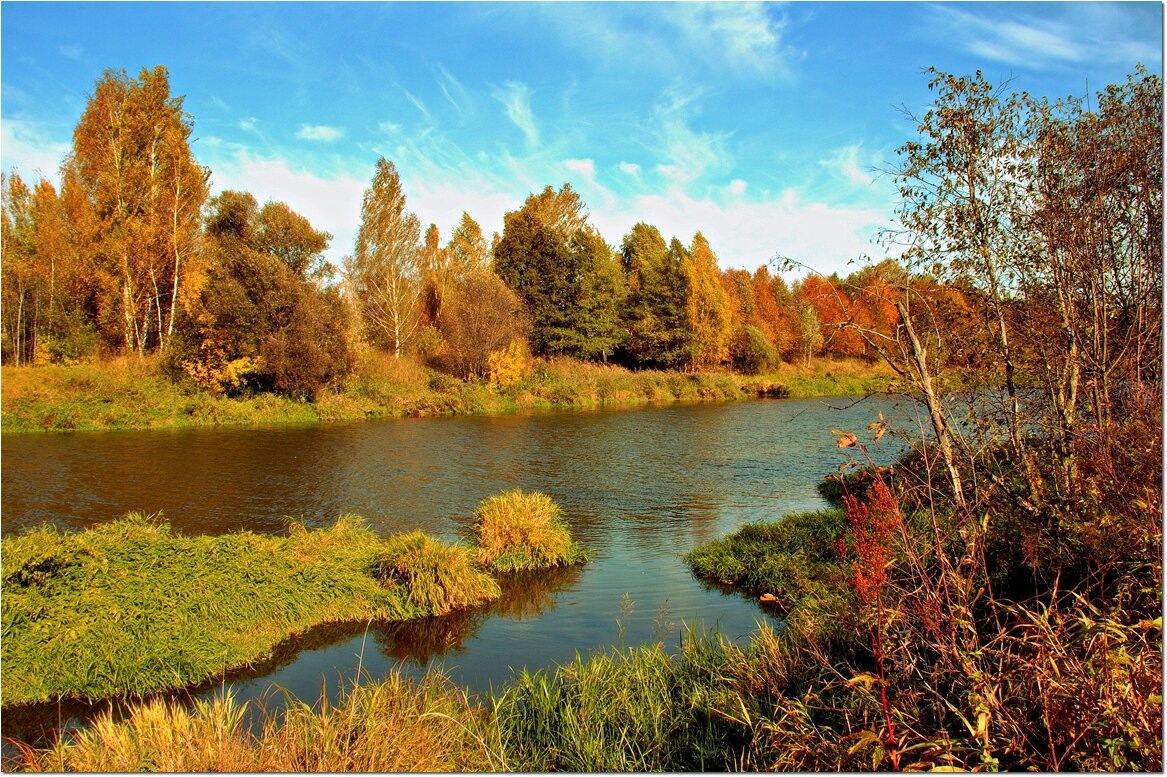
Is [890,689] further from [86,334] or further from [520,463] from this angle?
[86,334]

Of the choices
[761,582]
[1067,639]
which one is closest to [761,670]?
[1067,639]

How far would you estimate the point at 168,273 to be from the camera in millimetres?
32750

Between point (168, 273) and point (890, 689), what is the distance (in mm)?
36475

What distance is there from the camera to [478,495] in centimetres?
1530

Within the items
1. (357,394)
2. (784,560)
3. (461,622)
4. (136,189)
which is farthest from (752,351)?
(461,622)

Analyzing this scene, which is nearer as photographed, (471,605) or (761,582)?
(471,605)

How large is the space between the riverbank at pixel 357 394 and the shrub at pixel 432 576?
1108 centimetres

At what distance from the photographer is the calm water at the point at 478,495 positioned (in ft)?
25.1

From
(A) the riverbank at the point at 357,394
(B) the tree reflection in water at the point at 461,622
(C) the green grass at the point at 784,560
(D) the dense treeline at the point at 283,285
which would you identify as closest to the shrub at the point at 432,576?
(B) the tree reflection in water at the point at 461,622

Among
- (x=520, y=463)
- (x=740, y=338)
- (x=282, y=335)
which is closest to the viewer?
(x=520, y=463)

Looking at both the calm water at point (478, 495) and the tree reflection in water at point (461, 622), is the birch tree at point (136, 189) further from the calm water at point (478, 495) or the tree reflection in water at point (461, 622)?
the tree reflection in water at point (461, 622)

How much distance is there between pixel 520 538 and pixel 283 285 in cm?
2311

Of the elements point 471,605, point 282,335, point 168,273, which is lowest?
point 471,605

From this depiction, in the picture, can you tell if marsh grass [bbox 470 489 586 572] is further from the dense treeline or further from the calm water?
the dense treeline
